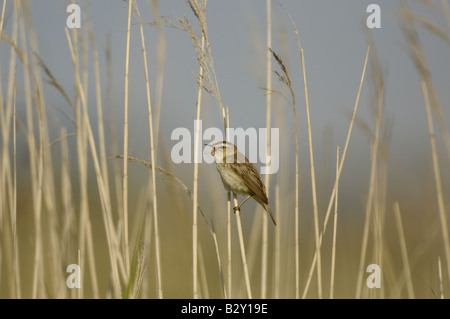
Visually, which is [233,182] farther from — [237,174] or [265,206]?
[265,206]

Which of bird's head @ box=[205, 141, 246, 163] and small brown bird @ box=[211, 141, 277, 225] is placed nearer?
small brown bird @ box=[211, 141, 277, 225]

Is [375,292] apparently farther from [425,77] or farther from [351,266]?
[425,77]

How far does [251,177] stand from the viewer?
3699 millimetres

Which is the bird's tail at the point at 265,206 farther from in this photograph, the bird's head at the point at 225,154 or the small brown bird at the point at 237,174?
the bird's head at the point at 225,154

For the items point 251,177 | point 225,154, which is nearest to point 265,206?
point 251,177

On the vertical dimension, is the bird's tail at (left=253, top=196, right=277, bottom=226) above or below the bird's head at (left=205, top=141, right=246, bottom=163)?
below

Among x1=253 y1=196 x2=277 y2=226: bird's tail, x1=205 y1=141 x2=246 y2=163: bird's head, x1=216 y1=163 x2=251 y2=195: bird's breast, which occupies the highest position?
x1=205 y1=141 x2=246 y2=163: bird's head

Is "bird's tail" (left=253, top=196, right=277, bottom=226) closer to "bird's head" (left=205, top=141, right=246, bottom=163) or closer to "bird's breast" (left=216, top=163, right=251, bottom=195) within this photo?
"bird's breast" (left=216, top=163, right=251, bottom=195)

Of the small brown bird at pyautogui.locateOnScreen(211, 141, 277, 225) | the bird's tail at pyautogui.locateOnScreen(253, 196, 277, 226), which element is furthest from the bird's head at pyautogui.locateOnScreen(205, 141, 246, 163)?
the bird's tail at pyautogui.locateOnScreen(253, 196, 277, 226)

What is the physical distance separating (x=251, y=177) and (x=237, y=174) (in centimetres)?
11

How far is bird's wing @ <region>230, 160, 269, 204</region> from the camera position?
3586 mm
